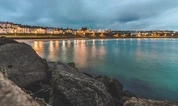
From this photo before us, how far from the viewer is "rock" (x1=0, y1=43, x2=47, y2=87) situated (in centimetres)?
1057

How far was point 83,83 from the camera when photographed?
8875 mm

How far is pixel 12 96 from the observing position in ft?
7.38

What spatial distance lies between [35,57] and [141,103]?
5.77 meters

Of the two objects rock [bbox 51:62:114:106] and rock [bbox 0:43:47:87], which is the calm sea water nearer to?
rock [bbox 0:43:47:87]

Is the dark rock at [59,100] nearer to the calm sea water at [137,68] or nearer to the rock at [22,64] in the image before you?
the rock at [22,64]

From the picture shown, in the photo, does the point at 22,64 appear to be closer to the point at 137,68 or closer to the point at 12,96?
the point at 12,96

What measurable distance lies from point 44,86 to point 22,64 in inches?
54.7

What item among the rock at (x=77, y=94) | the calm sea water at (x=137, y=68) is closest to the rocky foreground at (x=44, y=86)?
the rock at (x=77, y=94)

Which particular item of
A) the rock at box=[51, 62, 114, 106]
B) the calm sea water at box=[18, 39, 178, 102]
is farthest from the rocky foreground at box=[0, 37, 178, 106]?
the calm sea water at box=[18, 39, 178, 102]

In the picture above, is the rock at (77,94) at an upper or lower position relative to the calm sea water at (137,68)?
upper

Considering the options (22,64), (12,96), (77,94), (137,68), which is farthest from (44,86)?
(137,68)

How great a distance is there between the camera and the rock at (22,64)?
10570 millimetres

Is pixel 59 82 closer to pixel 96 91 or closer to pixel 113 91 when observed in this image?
pixel 96 91

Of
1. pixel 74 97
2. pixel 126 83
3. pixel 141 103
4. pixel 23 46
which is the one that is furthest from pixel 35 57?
pixel 126 83
